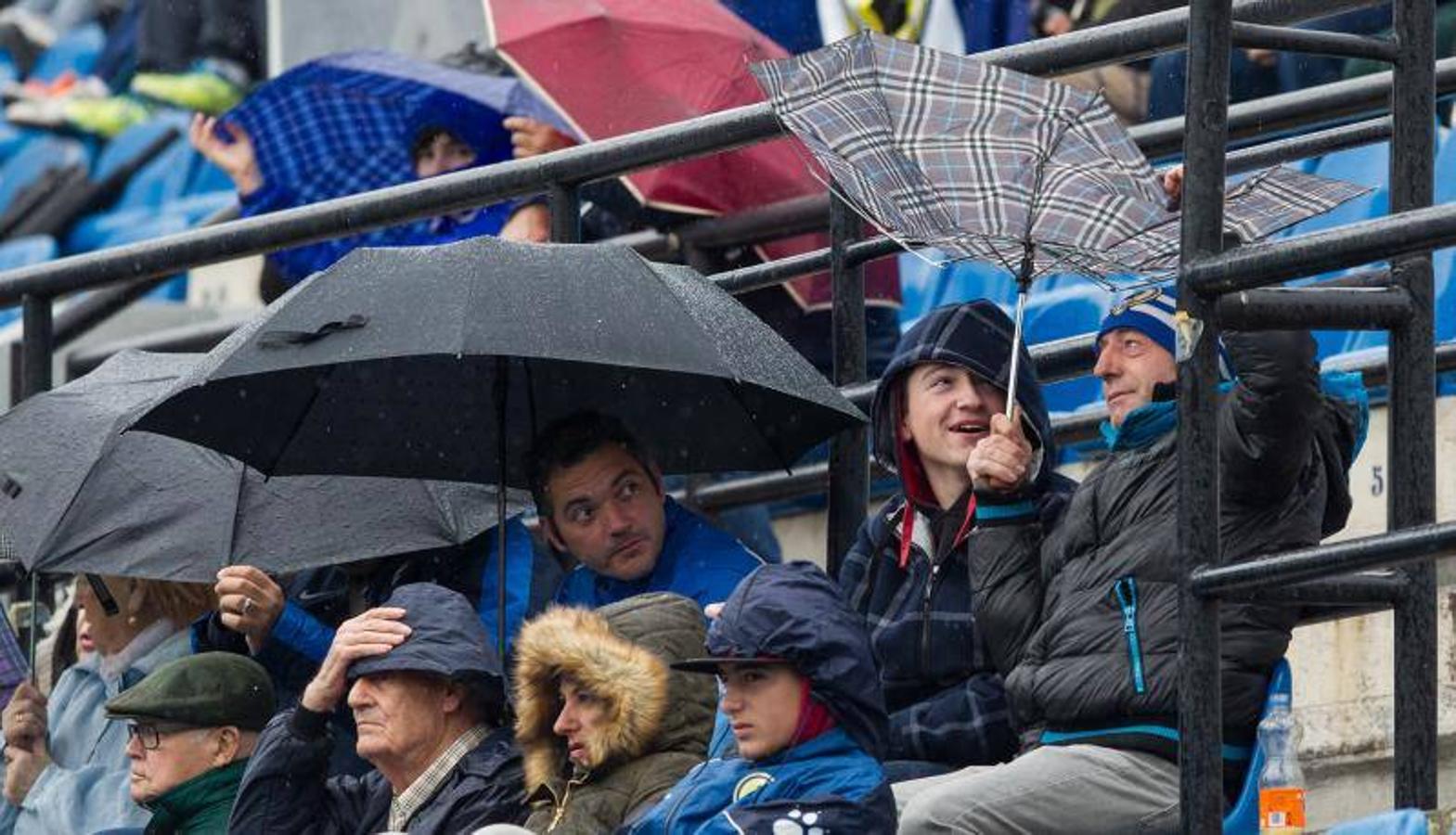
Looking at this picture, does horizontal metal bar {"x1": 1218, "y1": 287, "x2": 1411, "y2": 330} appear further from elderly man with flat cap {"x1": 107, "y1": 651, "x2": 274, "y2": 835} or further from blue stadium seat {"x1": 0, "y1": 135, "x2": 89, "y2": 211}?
blue stadium seat {"x1": 0, "y1": 135, "x2": 89, "y2": 211}

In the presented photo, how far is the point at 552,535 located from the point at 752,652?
1.20 meters

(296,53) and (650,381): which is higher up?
(296,53)

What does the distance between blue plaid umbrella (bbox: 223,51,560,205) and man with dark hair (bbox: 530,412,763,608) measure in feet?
9.67

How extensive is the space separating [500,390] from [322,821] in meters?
0.93

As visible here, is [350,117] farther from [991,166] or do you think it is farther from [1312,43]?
[1312,43]

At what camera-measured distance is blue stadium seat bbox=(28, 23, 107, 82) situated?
20.4 metres

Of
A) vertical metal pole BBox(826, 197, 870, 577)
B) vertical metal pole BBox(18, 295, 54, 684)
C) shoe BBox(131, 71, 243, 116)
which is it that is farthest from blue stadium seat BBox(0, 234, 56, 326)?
vertical metal pole BBox(826, 197, 870, 577)

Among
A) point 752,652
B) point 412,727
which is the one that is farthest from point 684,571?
point 752,652

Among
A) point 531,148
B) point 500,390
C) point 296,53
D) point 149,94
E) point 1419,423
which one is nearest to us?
point 1419,423

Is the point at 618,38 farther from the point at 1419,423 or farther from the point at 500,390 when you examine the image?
the point at 1419,423

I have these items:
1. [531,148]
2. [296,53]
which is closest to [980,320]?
[531,148]

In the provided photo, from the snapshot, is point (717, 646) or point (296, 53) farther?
point (296, 53)

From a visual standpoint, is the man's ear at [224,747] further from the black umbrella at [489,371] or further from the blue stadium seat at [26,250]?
the blue stadium seat at [26,250]

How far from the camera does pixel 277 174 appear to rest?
379 inches
